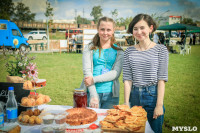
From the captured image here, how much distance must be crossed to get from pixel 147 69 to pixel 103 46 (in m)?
0.55

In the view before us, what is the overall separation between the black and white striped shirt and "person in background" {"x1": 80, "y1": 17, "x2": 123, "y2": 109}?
0.69 feet

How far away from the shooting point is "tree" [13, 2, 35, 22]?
18.5ft

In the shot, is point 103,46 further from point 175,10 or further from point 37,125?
point 175,10

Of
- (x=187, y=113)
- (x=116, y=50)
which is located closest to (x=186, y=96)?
(x=187, y=113)

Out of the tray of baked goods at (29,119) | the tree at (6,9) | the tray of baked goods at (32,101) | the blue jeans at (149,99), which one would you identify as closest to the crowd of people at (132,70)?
the blue jeans at (149,99)

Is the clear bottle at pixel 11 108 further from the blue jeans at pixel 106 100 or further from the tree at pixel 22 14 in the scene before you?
the tree at pixel 22 14

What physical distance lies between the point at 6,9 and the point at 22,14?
522 mm

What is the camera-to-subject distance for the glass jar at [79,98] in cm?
152

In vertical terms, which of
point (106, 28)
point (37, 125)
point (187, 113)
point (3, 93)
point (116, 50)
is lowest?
point (187, 113)

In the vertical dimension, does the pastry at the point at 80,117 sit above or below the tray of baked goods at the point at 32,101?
below

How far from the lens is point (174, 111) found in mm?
3707

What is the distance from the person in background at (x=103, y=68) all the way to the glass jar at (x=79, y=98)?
Answer: 19 cm

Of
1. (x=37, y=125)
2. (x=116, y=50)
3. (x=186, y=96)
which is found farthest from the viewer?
(x=186, y=96)

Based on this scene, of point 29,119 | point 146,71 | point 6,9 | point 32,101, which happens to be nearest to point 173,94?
point 146,71
